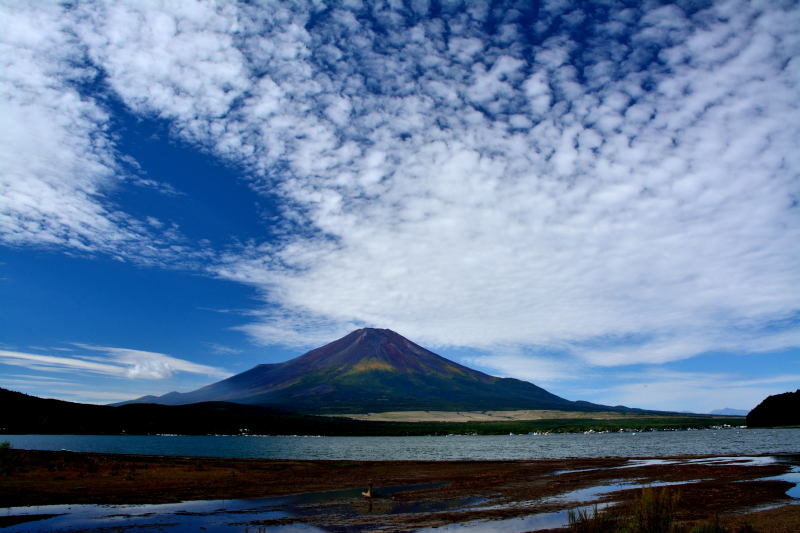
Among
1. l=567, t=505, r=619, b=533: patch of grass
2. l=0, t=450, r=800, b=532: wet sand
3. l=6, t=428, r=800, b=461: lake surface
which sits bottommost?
l=6, t=428, r=800, b=461: lake surface

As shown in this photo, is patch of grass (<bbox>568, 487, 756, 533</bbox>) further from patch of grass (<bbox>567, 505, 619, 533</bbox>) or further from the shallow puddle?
the shallow puddle

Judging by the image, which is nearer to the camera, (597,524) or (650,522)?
(650,522)

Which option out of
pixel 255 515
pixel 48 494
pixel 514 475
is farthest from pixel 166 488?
pixel 514 475

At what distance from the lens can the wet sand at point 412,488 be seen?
2761 centimetres

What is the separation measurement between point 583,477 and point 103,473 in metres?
46.5

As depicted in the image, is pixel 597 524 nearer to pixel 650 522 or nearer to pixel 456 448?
pixel 650 522

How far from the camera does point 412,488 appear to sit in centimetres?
4159

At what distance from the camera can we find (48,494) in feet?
113

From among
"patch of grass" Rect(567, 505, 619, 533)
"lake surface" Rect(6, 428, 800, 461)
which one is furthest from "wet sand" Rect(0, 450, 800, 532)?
"lake surface" Rect(6, 428, 800, 461)

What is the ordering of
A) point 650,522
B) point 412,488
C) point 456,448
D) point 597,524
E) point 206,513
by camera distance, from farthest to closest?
1. point 456,448
2. point 412,488
3. point 206,513
4. point 597,524
5. point 650,522

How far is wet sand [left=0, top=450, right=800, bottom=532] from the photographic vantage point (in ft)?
90.6

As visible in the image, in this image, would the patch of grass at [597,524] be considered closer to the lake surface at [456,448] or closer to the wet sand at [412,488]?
the wet sand at [412,488]

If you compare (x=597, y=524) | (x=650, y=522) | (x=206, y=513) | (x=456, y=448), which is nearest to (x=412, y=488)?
(x=206, y=513)

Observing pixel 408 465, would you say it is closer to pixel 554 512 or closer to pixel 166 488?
pixel 166 488
